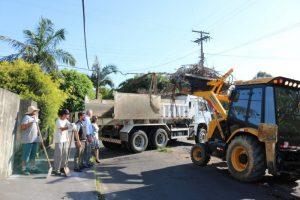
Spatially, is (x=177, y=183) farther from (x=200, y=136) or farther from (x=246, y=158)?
(x=200, y=136)

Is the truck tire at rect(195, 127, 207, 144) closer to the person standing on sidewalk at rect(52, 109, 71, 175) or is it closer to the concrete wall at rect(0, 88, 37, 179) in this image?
the person standing on sidewalk at rect(52, 109, 71, 175)

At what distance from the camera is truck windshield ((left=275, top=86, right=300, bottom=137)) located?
8.72 m

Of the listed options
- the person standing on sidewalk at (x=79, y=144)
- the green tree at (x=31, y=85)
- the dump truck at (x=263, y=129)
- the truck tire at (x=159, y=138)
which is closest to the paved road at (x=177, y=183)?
the dump truck at (x=263, y=129)

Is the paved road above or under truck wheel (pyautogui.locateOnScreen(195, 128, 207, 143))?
under

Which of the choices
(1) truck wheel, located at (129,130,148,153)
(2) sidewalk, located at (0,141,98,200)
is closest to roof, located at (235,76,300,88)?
(2) sidewalk, located at (0,141,98,200)

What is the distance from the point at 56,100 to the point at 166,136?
16.7ft

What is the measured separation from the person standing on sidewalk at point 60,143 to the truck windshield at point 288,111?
5428mm

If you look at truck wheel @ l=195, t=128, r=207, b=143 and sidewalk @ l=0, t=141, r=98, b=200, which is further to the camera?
truck wheel @ l=195, t=128, r=207, b=143

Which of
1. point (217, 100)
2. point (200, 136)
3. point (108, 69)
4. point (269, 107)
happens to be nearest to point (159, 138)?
point (200, 136)

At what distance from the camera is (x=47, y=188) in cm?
741

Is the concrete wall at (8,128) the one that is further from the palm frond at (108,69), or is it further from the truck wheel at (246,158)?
the palm frond at (108,69)

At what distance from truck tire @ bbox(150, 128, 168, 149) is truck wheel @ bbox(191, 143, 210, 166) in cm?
409

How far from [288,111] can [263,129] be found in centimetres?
99

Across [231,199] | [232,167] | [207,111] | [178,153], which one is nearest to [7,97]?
[231,199]
